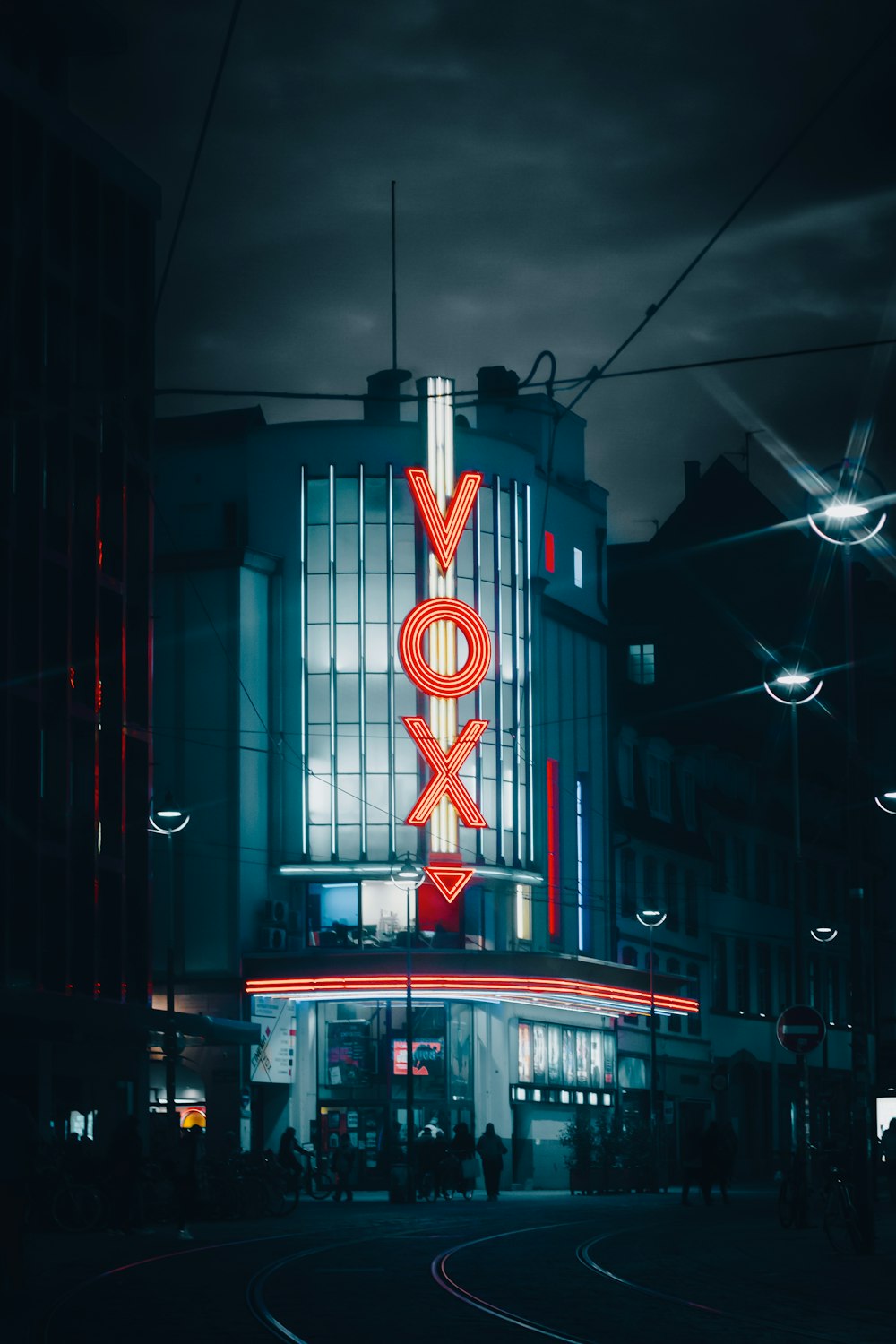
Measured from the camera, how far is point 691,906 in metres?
72.8

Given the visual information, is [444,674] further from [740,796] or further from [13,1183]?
[13,1183]

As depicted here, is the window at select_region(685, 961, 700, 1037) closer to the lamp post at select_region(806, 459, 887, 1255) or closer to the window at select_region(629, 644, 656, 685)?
the window at select_region(629, 644, 656, 685)

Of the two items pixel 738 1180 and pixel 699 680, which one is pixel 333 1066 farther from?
pixel 699 680

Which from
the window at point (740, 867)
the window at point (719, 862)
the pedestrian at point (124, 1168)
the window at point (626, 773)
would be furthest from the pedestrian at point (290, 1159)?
the window at point (740, 867)

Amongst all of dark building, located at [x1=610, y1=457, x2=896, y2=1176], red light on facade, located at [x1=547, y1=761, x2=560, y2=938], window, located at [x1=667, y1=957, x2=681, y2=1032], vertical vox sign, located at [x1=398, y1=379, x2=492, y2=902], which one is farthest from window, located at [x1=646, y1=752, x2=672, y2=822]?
vertical vox sign, located at [x1=398, y1=379, x2=492, y2=902]

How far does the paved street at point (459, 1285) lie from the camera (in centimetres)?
1630

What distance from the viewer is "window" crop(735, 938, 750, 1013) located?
75.5 meters

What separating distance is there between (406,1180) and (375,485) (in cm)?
2207

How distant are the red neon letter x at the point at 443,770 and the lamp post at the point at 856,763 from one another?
2958 centimetres

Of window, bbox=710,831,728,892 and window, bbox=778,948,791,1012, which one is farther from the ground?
window, bbox=710,831,728,892

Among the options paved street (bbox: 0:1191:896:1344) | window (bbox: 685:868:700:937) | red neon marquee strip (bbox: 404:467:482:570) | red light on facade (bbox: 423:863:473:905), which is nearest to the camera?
paved street (bbox: 0:1191:896:1344)

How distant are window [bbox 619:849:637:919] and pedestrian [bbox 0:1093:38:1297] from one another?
1900 inches

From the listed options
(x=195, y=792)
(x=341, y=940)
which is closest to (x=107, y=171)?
(x=195, y=792)

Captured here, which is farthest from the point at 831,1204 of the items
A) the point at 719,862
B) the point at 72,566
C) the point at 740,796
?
the point at 740,796
